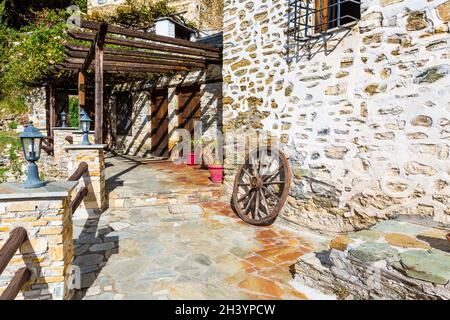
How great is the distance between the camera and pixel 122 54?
593 centimetres

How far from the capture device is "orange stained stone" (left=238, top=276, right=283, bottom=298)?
2.68 metres

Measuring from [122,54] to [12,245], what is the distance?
481 cm

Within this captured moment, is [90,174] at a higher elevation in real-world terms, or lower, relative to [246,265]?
higher

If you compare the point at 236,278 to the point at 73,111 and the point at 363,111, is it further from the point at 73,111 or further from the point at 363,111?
the point at 73,111

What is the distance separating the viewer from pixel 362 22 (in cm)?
346

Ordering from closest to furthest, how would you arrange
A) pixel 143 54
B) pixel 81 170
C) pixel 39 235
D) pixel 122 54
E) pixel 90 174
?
pixel 39 235 < pixel 81 170 < pixel 90 174 < pixel 122 54 < pixel 143 54

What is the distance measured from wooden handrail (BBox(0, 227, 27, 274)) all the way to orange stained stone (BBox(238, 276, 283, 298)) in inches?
70.1

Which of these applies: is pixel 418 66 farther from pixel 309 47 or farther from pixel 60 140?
pixel 60 140

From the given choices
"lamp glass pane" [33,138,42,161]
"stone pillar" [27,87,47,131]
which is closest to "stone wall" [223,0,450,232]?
"lamp glass pane" [33,138,42,161]

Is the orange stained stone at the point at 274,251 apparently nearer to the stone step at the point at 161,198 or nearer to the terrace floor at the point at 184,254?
the terrace floor at the point at 184,254

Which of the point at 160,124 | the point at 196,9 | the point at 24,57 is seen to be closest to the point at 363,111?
the point at 160,124
